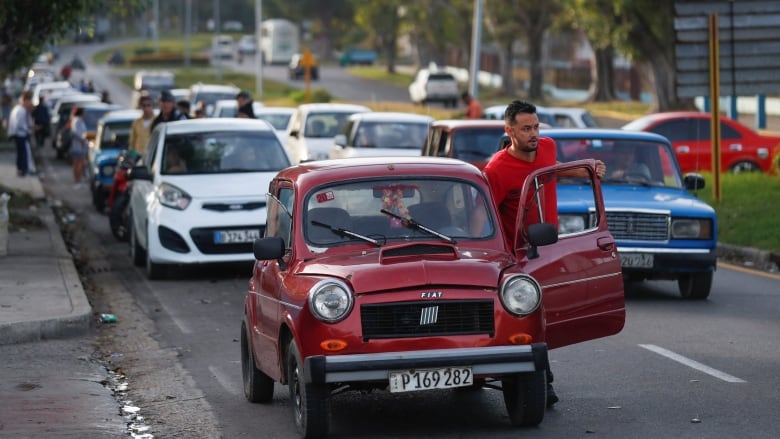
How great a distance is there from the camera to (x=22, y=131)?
33.5 m

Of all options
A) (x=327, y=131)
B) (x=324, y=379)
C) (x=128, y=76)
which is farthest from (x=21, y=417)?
(x=128, y=76)

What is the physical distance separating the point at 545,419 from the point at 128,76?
10202 cm

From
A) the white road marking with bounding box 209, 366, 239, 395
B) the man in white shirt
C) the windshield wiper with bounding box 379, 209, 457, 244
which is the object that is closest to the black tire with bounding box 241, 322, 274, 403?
the white road marking with bounding box 209, 366, 239, 395

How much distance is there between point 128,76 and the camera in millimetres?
108500

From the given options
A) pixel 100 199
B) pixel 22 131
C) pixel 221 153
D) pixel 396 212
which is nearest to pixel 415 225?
pixel 396 212

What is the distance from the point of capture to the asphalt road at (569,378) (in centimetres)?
877

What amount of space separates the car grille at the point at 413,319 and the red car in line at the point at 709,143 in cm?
2089

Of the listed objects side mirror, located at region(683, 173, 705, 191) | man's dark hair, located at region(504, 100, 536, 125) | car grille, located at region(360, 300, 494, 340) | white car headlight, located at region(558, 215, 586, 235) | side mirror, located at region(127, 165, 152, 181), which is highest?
man's dark hair, located at region(504, 100, 536, 125)

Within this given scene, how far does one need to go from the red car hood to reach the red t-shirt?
77 cm

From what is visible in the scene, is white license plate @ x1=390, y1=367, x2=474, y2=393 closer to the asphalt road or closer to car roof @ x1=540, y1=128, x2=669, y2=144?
the asphalt road

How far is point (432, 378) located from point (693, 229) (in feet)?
24.3

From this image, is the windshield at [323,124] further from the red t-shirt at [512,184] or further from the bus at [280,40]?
the bus at [280,40]

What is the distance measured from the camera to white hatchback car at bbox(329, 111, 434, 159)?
25620 mm

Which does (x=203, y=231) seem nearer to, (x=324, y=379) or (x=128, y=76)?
(x=324, y=379)
